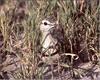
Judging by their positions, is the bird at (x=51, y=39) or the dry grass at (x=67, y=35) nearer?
the dry grass at (x=67, y=35)

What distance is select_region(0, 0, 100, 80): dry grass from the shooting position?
286 cm

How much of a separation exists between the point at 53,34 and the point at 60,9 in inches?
12.2

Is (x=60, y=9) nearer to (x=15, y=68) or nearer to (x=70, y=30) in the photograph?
(x=70, y=30)

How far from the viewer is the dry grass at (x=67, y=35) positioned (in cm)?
286

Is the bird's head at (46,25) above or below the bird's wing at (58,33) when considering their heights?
above

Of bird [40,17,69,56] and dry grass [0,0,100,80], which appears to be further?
bird [40,17,69,56]

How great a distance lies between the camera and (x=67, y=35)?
3.06 m

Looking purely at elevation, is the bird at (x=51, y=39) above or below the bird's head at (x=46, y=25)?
below

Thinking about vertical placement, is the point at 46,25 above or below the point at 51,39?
above

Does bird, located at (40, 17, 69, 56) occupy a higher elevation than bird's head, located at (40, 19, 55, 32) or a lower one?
lower

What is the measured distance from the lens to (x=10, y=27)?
332 centimetres

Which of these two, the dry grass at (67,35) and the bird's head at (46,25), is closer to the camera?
the dry grass at (67,35)

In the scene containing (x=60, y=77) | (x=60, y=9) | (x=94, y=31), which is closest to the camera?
(x=60, y=77)

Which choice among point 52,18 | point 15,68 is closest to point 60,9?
point 52,18
